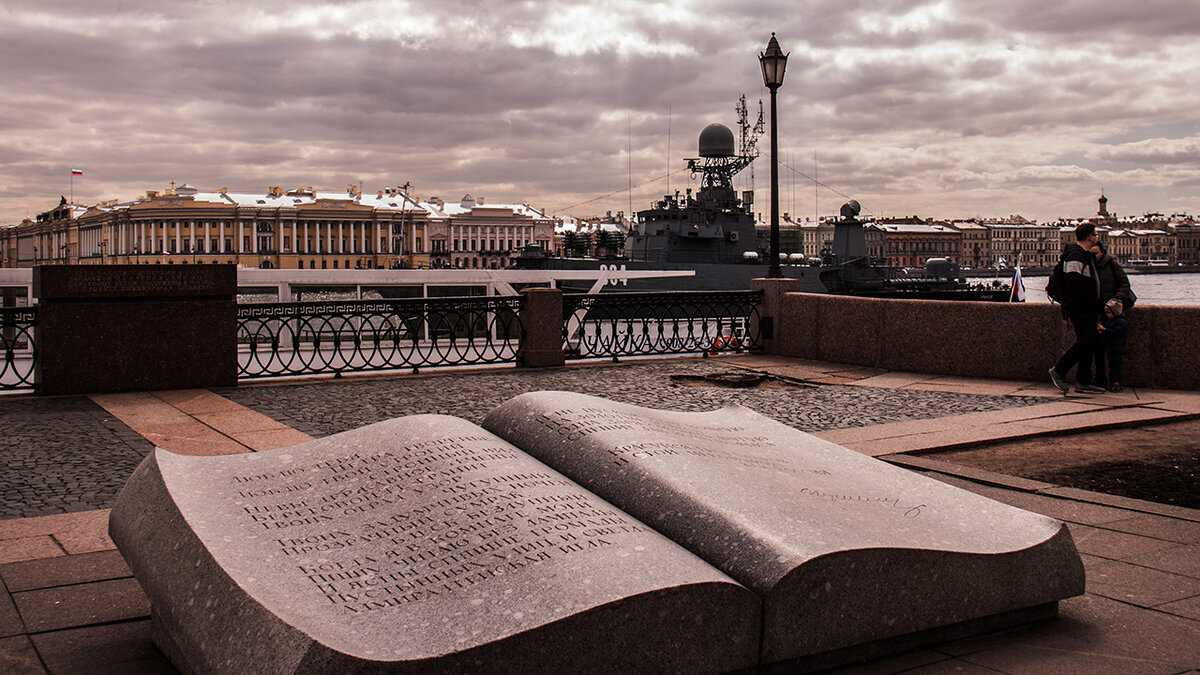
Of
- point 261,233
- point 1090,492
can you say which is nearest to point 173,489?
point 1090,492

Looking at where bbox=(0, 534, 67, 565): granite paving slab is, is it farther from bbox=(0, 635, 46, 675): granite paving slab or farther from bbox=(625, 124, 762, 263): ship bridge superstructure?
bbox=(625, 124, 762, 263): ship bridge superstructure

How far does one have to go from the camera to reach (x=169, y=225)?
125375mm

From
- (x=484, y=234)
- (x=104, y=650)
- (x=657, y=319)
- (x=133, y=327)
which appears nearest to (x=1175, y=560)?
(x=104, y=650)

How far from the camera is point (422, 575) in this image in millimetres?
2650

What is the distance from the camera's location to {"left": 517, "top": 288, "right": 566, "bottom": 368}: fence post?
43.4ft

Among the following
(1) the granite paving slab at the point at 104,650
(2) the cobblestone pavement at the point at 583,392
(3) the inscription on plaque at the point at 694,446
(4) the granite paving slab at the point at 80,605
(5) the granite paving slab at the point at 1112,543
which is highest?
(3) the inscription on plaque at the point at 694,446

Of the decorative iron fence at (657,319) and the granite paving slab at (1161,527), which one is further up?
the decorative iron fence at (657,319)

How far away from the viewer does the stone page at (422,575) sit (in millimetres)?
2391

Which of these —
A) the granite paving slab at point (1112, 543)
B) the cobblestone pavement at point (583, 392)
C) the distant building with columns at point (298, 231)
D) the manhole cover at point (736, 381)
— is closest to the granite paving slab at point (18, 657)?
the granite paving slab at point (1112, 543)

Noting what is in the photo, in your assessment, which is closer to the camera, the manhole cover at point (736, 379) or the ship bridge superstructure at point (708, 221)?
the manhole cover at point (736, 379)

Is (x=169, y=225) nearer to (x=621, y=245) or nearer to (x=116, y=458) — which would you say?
(x=621, y=245)

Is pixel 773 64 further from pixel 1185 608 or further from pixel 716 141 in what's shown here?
pixel 716 141

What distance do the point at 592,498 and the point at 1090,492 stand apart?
11.7ft

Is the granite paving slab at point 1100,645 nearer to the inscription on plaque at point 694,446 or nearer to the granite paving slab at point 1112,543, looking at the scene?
the inscription on plaque at point 694,446
